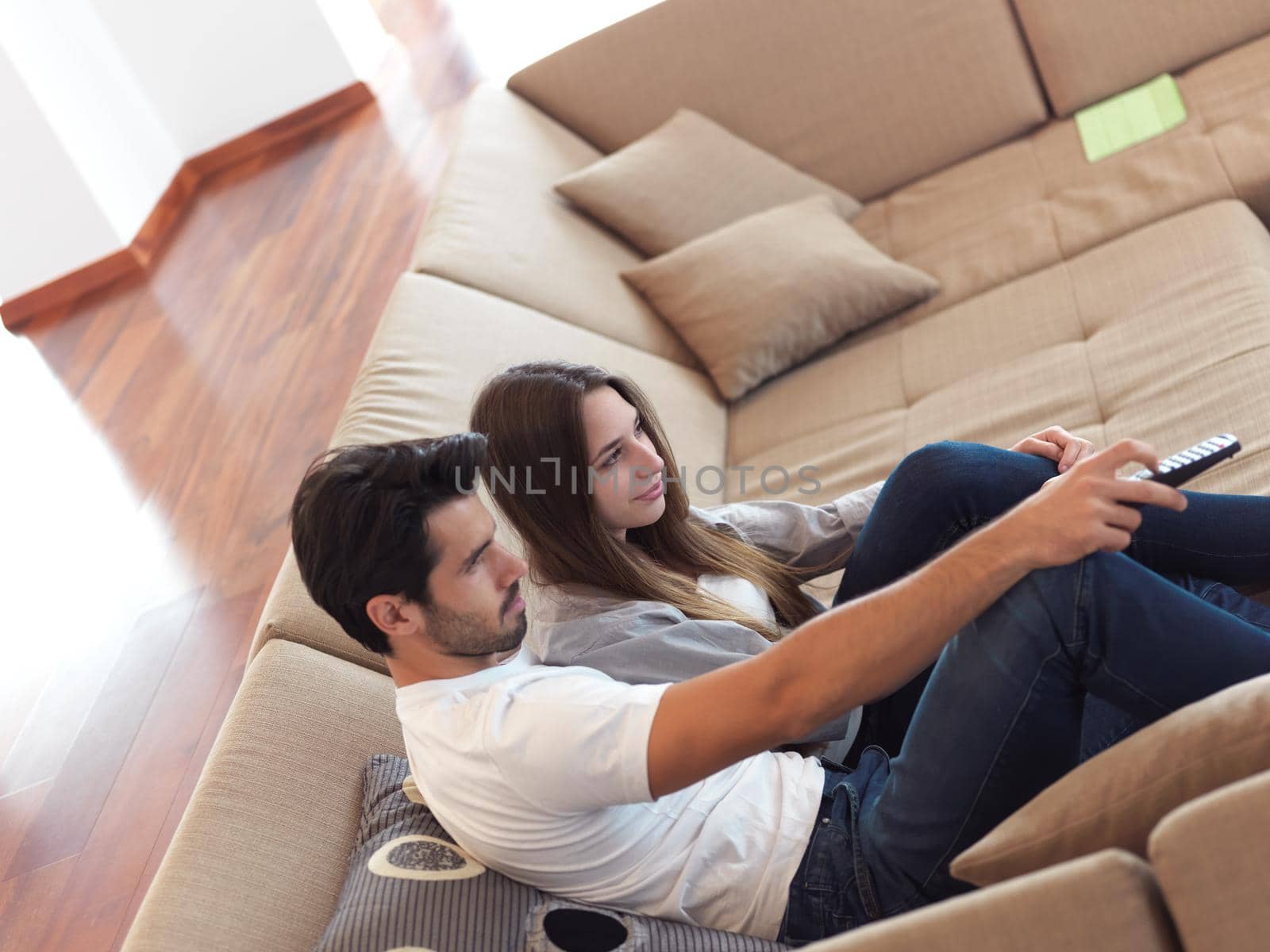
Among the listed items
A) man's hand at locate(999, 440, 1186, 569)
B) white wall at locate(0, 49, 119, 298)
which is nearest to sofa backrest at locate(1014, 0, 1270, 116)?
man's hand at locate(999, 440, 1186, 569)

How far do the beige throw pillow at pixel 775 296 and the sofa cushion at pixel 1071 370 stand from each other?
60 mm

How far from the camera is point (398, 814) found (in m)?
1.38

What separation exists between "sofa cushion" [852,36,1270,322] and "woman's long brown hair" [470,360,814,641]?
3.39 ft

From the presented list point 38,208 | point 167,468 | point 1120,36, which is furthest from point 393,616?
point 38,208

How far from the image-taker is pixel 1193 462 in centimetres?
141

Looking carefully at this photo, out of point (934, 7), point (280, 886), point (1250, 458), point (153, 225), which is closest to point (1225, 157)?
point (934, 7)

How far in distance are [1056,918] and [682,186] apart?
210 centimetres

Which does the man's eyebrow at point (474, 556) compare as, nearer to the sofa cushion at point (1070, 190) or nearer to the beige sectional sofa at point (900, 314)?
the beige sectional sofa at point (900, 314)

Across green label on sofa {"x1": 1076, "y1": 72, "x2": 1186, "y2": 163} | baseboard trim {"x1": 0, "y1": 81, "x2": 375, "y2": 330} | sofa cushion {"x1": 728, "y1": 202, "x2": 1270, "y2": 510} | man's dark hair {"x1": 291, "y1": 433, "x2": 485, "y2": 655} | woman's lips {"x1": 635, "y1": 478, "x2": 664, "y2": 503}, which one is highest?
man's dark hair {"x1": 291, "y1": 433, "x2": 485, "y2": 655}

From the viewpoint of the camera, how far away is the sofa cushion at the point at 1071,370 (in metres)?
1.83

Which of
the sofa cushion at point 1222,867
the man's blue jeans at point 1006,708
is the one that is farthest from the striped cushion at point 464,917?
the sofa cushion at point 1222,867

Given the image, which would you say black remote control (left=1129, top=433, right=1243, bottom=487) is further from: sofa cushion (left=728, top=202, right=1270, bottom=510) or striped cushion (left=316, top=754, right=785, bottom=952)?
striped cushion (left=316, top=754, right=785, bottom=952)

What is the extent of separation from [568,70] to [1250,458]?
1.91 meters

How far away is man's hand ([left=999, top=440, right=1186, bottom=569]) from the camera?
1.19 m
